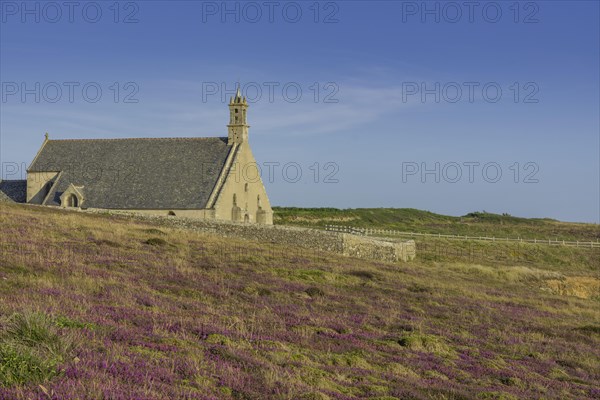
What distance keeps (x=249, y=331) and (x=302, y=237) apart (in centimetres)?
3140

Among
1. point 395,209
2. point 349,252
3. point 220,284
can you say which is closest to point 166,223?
point 349,252

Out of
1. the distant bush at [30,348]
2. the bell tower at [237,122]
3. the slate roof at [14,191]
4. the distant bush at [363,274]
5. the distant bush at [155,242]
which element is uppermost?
the bell tower at [237,122]

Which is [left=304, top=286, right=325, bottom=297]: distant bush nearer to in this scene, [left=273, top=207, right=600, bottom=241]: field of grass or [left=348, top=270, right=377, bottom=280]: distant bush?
[left=348, top=270, right=377, bottom=280]: distant bush

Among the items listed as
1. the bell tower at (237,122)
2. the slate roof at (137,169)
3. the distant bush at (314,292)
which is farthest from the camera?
the bell tower at (237,122)

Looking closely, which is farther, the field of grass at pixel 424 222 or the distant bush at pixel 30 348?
the field of grass at pixel 424 222

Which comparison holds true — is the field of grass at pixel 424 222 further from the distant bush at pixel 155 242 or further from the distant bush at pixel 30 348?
the distant bush at pixel 30 348

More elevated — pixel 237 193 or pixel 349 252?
pixel 237 193

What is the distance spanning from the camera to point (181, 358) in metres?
9.59

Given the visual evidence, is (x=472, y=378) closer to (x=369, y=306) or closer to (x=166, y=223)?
(x=369, y=306)

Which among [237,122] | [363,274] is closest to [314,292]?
→ [363,274]

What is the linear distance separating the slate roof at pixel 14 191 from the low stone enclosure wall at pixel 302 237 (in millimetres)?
23906

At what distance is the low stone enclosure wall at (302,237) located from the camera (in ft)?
143

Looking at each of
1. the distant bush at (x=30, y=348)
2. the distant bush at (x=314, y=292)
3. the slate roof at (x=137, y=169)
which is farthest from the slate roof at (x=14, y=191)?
the distant bush at (x=30, y=348)

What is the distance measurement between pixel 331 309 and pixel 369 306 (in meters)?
2.17
